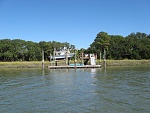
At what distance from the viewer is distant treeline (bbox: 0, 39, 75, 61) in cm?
11348

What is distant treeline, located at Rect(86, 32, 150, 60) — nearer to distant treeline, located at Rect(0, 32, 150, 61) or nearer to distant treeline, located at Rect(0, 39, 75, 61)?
distant treeline, located at Rect(0, 32, 150, 61)

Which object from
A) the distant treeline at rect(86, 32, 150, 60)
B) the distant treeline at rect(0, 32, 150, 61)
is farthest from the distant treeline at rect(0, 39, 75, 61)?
the distant treeline at rect(86, 32, 150, 60)

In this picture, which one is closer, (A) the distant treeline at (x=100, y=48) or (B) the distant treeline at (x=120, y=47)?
(B) the distant treeline at (x=120, y=47)

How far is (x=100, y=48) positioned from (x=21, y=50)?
40172 mm

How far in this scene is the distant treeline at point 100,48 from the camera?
111 m

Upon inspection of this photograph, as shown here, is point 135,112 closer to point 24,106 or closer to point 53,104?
point 53,104

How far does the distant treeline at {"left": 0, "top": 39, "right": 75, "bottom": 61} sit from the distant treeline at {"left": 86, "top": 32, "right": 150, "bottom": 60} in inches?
934

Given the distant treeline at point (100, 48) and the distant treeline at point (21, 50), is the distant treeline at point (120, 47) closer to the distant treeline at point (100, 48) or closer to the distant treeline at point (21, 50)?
the distant treeline at point (100, 48)

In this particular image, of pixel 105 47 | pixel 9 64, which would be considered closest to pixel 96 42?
pixel 105 47

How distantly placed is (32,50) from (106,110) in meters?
103

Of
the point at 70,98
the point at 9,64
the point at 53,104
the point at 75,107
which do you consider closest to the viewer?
the point at 75,107

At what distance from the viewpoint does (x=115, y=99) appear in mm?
19344

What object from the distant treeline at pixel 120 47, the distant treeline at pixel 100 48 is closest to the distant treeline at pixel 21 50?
the distant treeline at pixel 100 48

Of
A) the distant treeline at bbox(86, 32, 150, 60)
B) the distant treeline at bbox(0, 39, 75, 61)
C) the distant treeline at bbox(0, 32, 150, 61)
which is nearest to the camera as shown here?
the distant treeline at bbox(86, 32, 150, 60)
